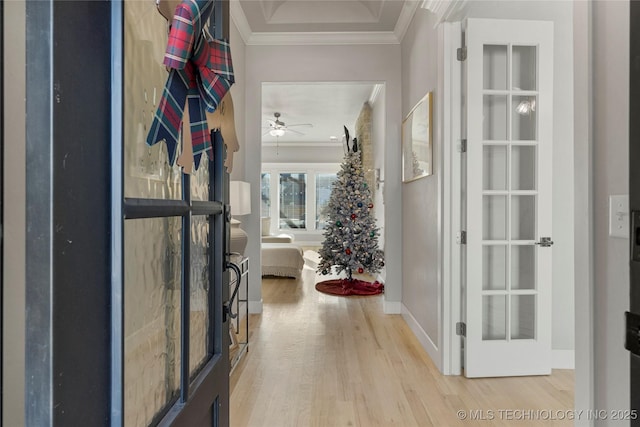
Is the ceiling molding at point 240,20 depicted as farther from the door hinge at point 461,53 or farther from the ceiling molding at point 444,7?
the door hinge at point 461,53

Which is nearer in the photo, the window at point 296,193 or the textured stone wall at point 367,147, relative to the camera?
the textured stone wall at point 367,147

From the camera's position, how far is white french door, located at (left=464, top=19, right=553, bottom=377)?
8.20 ft

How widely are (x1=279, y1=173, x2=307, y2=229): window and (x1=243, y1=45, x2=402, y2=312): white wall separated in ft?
21.9

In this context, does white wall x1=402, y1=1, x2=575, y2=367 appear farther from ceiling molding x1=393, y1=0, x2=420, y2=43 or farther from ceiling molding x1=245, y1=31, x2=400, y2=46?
ceiling molding x1=245, y1=31, x2=400, y2=46

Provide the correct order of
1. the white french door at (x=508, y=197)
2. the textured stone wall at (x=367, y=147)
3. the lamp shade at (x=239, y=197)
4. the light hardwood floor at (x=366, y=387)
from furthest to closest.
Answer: the textured stone wall at (x=367, y=147)
the lamp shade at (x=239, y=197)
the white french door at (x=508, y=197)
the light hardwood floor at (x=366, y=387)

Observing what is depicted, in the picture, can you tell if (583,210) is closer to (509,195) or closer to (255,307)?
(509,195)

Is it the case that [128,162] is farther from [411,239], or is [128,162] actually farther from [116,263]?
[411,239]

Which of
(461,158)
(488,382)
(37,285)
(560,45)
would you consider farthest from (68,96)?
(560,45)

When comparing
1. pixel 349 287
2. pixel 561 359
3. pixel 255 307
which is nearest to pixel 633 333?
pixel 561 359

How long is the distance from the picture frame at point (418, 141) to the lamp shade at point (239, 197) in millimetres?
1481

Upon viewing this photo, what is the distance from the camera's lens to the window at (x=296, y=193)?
1057 centimetres

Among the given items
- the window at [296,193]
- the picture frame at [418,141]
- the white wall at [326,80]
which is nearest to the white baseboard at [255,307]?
the white wall at [326,80]

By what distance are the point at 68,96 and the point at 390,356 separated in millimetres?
2826

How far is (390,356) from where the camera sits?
2.87m
